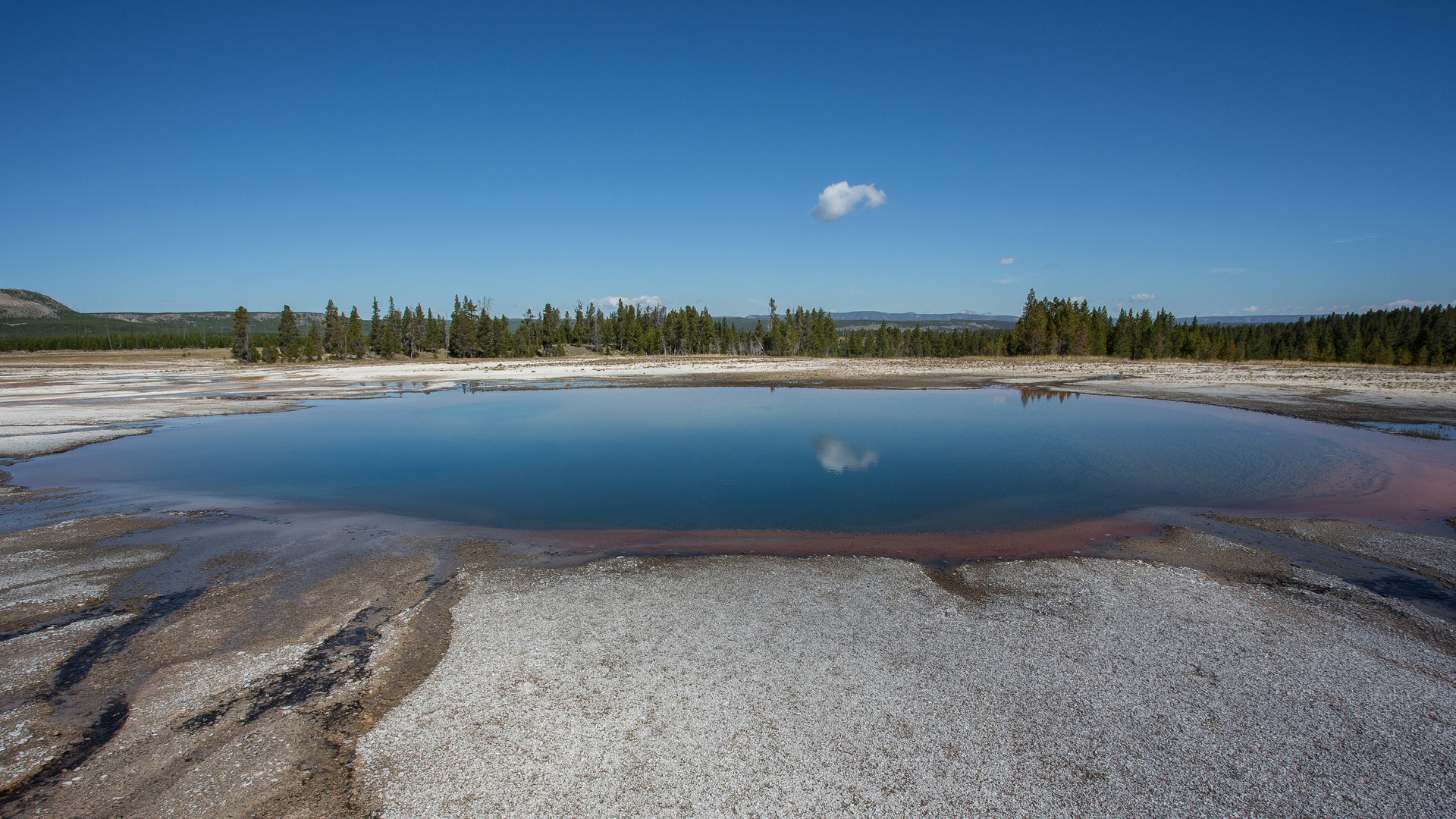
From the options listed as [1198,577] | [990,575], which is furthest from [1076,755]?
[1198,577]

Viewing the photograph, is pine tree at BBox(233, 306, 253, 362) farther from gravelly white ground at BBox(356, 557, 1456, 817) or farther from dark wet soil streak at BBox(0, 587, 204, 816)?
gravelly white ground at BBox(356, 557, 1456, 817)

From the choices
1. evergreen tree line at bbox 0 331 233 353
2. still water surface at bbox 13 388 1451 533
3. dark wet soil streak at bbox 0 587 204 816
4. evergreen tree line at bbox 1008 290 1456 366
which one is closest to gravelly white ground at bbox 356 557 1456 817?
dark wet soil streak at bbox 0 587 204 816

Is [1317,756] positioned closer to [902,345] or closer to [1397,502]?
[1397,502]

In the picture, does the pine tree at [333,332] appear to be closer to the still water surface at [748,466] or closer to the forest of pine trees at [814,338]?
the forest of pine trees at [814,338]

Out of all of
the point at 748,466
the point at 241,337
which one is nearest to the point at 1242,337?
the point at 748,466

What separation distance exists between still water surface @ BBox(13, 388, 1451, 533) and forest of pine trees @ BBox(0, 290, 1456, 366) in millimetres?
79910

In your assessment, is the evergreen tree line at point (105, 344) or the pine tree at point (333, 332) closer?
the pine tree at point (333, 332)

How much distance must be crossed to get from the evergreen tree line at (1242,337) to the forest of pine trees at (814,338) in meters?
0.24

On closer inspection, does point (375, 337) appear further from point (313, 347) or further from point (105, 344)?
point (105, 344)

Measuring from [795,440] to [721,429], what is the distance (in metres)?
3.64

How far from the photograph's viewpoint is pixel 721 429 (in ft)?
76.0

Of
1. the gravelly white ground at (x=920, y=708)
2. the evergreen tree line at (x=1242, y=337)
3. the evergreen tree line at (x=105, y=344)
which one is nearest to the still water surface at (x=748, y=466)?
the gravelly white ground at (x=920, y=708)

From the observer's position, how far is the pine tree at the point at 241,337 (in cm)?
8794

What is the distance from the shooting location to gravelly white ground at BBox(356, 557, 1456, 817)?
4473 millimetres
